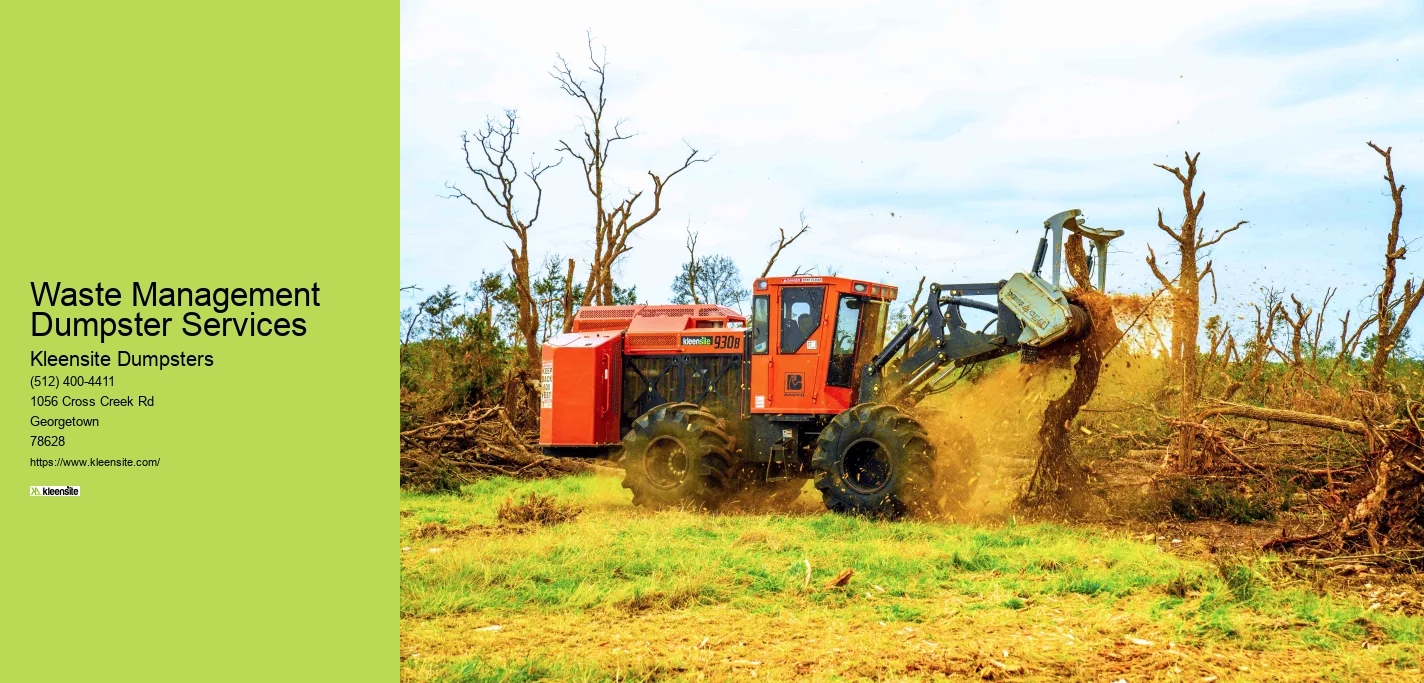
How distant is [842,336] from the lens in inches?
517

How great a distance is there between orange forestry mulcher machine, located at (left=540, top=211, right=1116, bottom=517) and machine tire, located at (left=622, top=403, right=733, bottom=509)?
1 centimetres

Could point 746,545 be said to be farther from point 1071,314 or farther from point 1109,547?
point 1071,314

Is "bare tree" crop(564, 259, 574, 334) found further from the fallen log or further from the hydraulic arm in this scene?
the fallen log

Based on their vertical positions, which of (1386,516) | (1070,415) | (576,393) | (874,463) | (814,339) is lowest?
(1386,516)

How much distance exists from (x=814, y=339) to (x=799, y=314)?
0.34 meters

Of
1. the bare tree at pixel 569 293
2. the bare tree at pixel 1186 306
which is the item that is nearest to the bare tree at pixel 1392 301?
the bare tree at pixel 1186 306

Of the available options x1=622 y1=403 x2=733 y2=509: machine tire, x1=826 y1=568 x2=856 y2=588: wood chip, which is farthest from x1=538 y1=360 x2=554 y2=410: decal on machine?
x1=826 y1=568 x2=856 y2=588: wood chip

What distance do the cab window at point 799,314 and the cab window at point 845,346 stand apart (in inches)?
10.8

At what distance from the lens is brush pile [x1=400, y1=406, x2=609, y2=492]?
632 inches

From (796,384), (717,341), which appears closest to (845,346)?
(796,384)

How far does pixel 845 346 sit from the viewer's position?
13156 mm

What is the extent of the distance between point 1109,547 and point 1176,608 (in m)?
2.42

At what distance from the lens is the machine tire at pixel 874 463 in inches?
456

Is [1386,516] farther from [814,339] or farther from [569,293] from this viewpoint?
[569,293]
